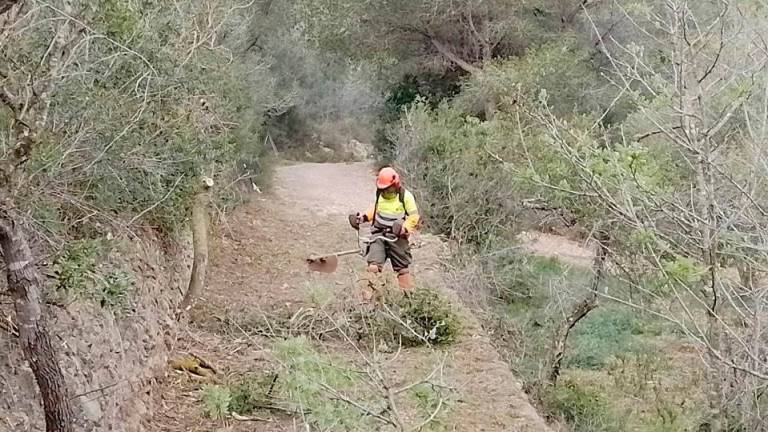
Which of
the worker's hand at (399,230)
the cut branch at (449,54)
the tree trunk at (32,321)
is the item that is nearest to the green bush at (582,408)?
the worker's hand at (399,230)

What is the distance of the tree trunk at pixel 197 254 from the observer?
31.9 feet

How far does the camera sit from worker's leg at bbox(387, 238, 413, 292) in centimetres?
915

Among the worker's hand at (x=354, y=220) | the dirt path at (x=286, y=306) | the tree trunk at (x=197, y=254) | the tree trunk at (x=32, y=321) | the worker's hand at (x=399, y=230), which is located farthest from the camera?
the tree trunk at (x=197, y=254)

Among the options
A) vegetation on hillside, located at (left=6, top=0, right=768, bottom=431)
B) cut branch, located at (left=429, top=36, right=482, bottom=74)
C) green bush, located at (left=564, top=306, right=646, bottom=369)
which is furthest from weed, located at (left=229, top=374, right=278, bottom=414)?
cut branch, located at (left=429, top=36, right=482, bottom=74)

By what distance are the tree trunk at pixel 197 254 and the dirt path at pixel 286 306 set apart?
19 centimetres

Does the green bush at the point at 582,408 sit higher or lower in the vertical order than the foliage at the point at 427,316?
lower

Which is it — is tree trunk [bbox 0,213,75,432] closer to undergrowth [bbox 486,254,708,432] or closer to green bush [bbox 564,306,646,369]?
undergrowth [bbox 486,254,708,432]

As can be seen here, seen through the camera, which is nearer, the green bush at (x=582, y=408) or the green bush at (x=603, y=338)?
the green bush at (x=582, y=408)

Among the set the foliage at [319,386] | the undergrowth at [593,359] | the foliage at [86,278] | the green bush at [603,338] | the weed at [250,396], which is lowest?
the green bush at [603,338]

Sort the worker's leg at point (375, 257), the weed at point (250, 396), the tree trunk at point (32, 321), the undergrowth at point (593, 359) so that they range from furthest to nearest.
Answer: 1. the undergrowth at point (593, 359)
2. the worker's leg at point (375, 257)
3. the weed at point (250, 396)
4. the tree trunk at point (32, 321)

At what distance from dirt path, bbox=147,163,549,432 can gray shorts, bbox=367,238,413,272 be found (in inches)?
11.1

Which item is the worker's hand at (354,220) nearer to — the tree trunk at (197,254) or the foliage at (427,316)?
the foliage at (427,316)

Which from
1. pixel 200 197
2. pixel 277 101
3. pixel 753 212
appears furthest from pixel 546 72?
pixel 753 212

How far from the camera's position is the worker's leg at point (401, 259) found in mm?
9148
